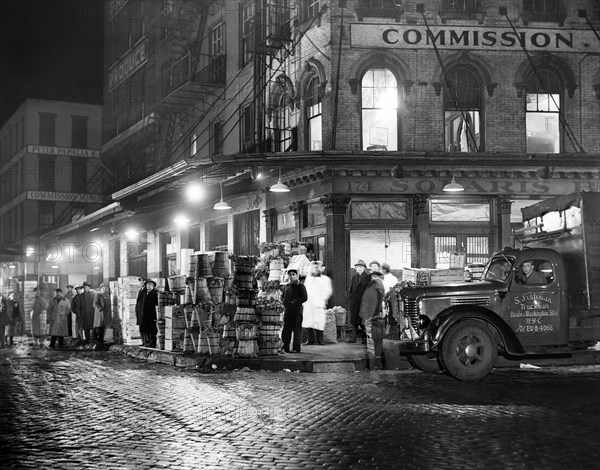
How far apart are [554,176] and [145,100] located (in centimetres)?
2047

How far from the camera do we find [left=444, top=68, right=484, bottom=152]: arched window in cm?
2181

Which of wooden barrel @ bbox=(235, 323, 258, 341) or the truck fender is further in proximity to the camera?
wooden barrel @ bbox=(235, 323, 258, 341)

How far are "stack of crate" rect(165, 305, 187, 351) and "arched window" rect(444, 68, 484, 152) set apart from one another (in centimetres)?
911

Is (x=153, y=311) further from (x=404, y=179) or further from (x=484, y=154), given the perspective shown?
(x=484, y=154)

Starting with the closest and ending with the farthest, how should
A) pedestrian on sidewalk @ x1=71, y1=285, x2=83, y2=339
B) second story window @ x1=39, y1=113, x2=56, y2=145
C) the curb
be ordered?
the curb, pedestrian on sidewalk @ x1=71, y1=285, x2=83, y2=339, second story window @ x1=39, y1=113, x2=56, y2=145

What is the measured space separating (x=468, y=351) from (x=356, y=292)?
20.9ft

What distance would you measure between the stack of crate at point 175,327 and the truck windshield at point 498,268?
7497 mm

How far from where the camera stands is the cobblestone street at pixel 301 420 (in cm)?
715

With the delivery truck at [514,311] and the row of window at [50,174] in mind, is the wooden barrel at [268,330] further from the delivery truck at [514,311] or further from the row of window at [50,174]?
the row of window at [50,174]

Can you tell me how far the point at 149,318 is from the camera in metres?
19.9

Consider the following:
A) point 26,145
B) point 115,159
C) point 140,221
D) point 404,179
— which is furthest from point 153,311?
point 26,145

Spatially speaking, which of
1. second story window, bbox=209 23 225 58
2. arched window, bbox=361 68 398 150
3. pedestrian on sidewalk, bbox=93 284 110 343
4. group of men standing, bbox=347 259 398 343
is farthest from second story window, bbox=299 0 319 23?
pedestrian on sidewalk, bbox=93 284 110 343

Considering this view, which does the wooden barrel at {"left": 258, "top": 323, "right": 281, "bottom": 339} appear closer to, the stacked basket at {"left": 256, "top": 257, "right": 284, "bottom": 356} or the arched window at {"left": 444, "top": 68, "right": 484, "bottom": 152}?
the stacked basket at {"left": 256, "top": 257, "right": 284, "bottom": 356}

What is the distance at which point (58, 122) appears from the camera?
5991 cm
